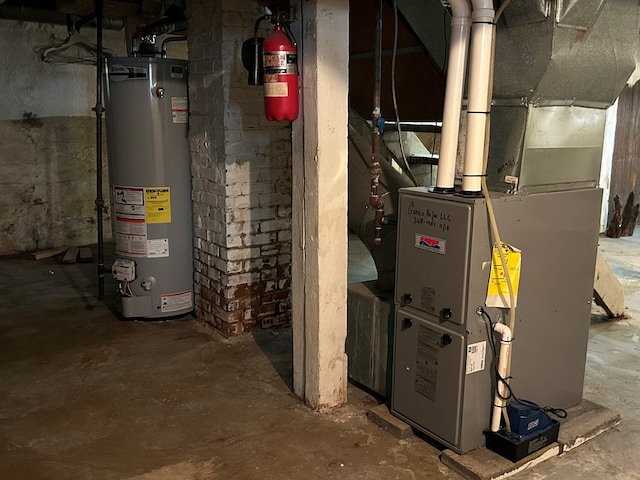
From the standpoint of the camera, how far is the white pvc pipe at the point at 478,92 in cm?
204

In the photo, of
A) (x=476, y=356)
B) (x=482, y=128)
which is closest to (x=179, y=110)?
(x=482, y=128)

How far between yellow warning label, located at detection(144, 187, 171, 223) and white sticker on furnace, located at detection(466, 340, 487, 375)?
207 centimetres

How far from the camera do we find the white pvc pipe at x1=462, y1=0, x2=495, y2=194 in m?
2.04

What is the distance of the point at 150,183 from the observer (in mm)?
3551

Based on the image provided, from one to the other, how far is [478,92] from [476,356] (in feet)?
3.00

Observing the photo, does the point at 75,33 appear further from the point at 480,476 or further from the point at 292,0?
the point at 480,476

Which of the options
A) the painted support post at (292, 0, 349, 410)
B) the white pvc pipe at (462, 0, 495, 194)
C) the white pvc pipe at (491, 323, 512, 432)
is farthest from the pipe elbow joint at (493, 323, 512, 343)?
the painted support post at (292, 0, 349, 410)

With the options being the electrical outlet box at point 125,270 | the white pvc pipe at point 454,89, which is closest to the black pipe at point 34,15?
the electrical outlet box at point 125,270

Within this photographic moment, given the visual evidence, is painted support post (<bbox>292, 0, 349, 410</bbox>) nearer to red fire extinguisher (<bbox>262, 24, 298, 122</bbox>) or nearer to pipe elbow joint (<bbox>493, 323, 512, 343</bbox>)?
red fire extinguisher (<bbox>262, 24, 298, 122</bbox>)

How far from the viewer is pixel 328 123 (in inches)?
95.2

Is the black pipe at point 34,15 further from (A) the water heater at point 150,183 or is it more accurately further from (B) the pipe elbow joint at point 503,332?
(B) the pipe elbow joint at point 503,332

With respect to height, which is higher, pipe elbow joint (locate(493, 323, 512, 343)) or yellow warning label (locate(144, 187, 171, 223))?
yellow warning label (locate(144, 187, 171, 223))

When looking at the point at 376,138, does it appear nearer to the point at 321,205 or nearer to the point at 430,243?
the point at 321,205

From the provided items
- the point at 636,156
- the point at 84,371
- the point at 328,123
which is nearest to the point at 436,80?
the point at 328,123
